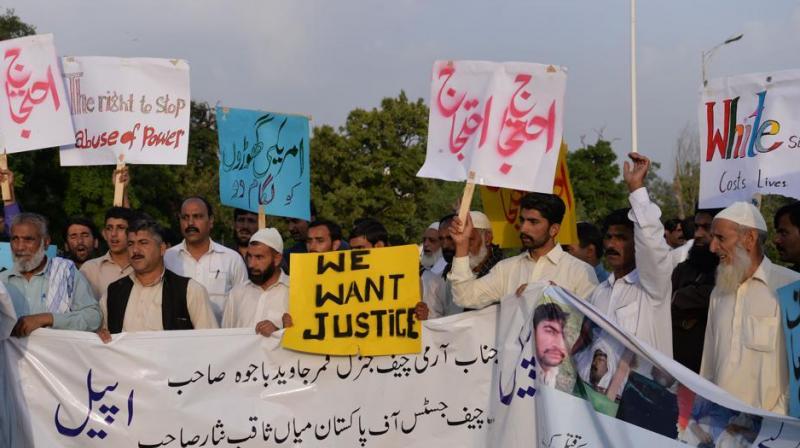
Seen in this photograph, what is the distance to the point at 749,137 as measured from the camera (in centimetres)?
718

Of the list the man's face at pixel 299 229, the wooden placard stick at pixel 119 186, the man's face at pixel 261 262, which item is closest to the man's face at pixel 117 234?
the wooden placard stick at pixel 119 186

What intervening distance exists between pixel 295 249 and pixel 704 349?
447 cm

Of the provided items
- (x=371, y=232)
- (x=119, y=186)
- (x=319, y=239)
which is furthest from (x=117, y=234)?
(x=371, y=232)

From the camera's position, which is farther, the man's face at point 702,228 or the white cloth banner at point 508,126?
the man's face at point 702,228

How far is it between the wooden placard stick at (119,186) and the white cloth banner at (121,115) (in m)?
0.09

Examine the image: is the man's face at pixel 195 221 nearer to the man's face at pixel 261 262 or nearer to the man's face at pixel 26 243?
the man's face at pixel 261 262

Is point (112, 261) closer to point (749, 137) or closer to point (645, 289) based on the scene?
point (645, 289)

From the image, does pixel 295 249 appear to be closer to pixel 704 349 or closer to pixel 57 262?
pixel 57 262

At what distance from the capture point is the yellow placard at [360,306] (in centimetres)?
690

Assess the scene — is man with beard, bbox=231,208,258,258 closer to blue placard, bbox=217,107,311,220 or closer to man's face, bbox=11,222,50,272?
blue placard, bbox=217,107,311,220

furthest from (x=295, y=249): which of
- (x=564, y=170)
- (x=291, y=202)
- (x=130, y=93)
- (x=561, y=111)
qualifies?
(x=561, y=111)

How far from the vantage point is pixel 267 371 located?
7000 millimetres

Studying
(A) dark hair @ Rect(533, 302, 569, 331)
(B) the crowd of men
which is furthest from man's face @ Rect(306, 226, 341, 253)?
(A) dark hair @ Rect(533, 302, 569, 331)

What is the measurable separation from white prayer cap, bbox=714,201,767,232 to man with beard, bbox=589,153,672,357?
0.39 meters
